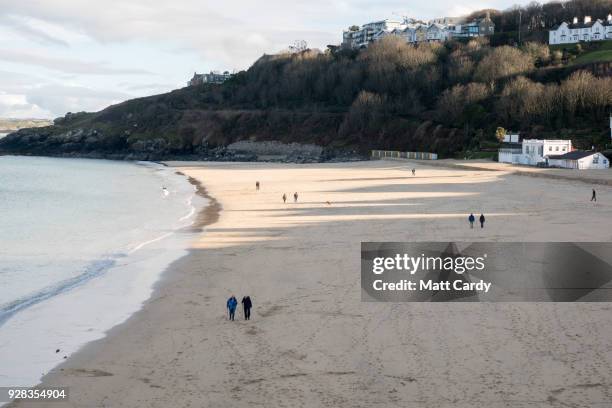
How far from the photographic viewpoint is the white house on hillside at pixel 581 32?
10531 centimetres

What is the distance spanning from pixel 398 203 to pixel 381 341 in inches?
949

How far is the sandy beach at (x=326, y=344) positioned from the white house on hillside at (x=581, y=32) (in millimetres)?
92246

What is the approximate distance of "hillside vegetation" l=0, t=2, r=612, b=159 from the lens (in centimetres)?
7812

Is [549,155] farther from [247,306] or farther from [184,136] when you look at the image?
[184,136]

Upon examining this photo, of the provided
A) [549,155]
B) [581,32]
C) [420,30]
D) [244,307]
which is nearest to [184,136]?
[420,30]

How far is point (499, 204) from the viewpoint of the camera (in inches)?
1416

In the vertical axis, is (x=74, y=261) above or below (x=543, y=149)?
below

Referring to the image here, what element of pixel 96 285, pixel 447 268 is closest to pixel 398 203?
pixel 447 268

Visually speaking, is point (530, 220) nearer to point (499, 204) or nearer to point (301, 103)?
point (499, 204)

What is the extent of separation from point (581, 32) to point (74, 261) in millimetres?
104488

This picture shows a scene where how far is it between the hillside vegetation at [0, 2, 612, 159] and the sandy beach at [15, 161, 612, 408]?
55.7m

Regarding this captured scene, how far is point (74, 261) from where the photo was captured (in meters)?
24.1

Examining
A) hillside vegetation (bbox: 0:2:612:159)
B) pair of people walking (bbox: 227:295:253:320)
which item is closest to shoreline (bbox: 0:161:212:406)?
pair of people walking (bbox: 227:295:253:320)

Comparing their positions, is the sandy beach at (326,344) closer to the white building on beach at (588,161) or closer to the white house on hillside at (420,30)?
the white building on beach at (588,161)
